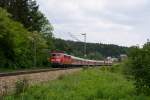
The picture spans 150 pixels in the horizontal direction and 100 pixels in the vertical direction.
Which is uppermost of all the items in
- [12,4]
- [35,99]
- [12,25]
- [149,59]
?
[12,4]

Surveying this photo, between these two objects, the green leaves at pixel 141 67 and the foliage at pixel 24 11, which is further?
the foliage at pixel 24 11

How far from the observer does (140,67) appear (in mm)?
27031

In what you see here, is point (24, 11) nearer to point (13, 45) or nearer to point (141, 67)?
point (13, 45)

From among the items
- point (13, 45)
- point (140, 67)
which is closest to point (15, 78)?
point (140, 67)

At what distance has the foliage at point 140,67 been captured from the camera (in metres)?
26.5

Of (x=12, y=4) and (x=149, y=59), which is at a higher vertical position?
(x=12, y=4)

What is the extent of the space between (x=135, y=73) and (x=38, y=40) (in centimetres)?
7119

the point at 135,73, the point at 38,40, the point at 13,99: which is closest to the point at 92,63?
the point at 38,40

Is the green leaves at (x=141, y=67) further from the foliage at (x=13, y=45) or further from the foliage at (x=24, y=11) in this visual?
the foliage at (x=24, y=11)

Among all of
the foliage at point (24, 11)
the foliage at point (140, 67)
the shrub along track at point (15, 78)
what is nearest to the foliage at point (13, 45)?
the foliage at point (24, 11)

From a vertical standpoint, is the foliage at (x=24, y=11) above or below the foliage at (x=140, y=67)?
above

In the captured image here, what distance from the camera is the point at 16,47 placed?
77.3 meters

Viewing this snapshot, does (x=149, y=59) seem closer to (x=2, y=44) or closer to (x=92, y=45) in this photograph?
(x=2, y=44)

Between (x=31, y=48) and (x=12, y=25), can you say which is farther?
(x=31, y=48)
